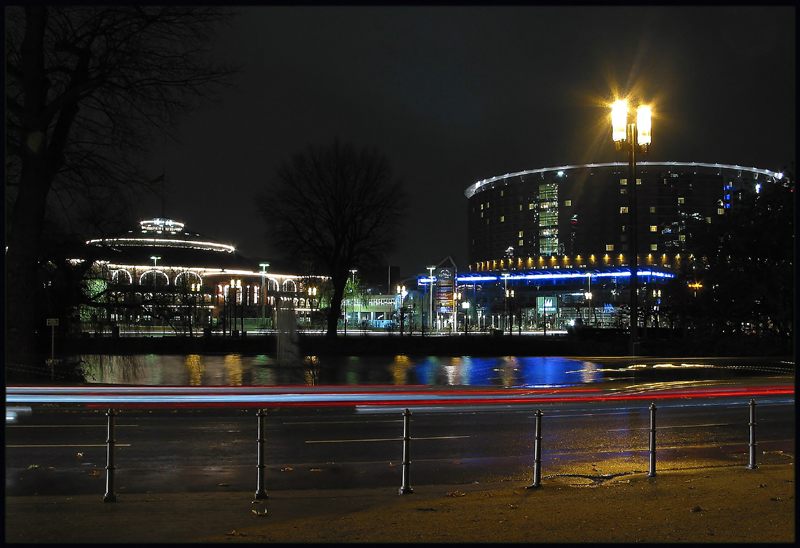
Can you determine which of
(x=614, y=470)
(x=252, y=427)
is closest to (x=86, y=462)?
(x=252, y=427)

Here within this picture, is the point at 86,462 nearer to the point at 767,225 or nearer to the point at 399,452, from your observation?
the point at 399,452

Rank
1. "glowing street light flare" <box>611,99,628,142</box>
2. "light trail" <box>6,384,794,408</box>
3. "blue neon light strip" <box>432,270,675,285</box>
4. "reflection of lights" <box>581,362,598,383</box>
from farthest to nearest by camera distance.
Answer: "blue neon light strip" <box>432,270,675,285</box> < "reflection of lights" <box>581,362,598,383</box> < "glowing street light flare" <box>611,99,628,142</box> < "light trail" <box>6,384,794,408</box>

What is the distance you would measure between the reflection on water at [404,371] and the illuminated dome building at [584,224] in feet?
322

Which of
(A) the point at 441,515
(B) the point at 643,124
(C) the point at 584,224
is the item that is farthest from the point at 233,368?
(C) the point at 584,224

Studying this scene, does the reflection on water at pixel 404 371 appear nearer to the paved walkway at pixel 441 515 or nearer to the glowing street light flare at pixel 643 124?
the glowing street light flare at pixel 643 124

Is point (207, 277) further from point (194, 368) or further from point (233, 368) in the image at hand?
point (233, 368)

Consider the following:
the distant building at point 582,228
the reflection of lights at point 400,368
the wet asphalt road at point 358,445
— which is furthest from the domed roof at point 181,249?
the wet asphalt road at point 358,445

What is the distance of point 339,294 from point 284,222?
627 cm

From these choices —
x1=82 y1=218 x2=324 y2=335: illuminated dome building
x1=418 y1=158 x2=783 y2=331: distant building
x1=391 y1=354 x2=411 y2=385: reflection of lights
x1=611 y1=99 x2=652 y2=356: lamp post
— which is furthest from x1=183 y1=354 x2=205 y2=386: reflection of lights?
x1=418 y1=158 x2=783 y2=331: distant building

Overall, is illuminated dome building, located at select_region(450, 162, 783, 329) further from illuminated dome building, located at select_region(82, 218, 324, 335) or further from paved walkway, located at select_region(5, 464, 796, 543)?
paved walkway, located at select_region(5, 464, 796, 543)

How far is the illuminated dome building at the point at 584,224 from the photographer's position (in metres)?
148

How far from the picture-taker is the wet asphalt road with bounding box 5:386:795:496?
11.8 m

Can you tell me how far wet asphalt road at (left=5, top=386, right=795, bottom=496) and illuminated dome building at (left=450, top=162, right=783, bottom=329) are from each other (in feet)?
386

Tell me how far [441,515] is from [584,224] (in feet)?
562
